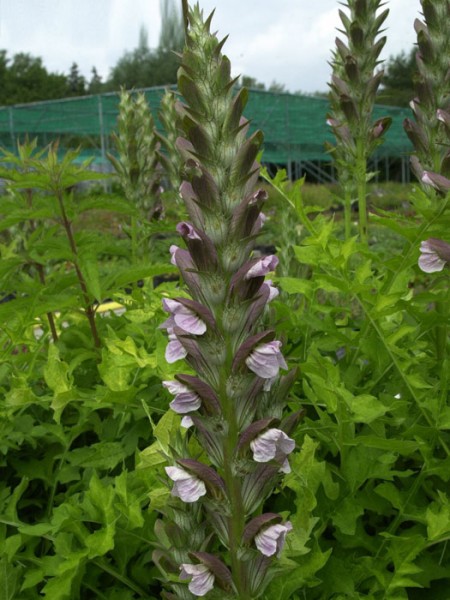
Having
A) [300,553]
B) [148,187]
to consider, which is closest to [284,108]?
[148,187]

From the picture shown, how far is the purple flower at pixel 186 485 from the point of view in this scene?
0.91 metres

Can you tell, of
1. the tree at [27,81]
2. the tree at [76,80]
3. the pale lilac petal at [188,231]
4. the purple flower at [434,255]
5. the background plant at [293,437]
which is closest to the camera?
the pale lilac petal at [188,231]

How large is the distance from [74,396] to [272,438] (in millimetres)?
592

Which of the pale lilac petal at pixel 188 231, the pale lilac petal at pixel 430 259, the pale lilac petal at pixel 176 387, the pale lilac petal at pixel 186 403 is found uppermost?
the pale lilac petal at pixel 188 231

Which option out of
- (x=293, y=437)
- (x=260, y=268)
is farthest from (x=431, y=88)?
(x=260, y=268)

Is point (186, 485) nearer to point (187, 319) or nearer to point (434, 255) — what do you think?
point (187, 319)

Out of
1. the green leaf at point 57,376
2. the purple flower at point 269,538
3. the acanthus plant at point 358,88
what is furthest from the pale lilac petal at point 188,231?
the acanthus plant at point 358,88

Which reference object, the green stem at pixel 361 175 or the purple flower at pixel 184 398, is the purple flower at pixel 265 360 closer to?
the purple flower at pixel 184 398

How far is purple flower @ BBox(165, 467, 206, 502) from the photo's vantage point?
912 mm

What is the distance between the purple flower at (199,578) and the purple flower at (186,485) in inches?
3.8

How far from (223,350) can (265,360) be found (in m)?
0.06

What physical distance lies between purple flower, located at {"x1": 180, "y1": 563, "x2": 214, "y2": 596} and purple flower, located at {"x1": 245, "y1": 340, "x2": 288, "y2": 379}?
0.29m

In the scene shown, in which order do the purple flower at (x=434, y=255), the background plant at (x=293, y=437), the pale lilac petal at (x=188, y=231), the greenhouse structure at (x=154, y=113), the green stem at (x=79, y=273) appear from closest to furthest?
1. the pale lilac petal at (x=188, y=231)
2. the background plant at (x=293, y=437)
3. the purple flower at (x=434, y=255)
4. the green stem at (x=79, y=273)
5. the greenhouse structure at (x=154, y=113)

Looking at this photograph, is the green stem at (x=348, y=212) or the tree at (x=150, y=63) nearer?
A: the green stem at (x=348, y=212)
